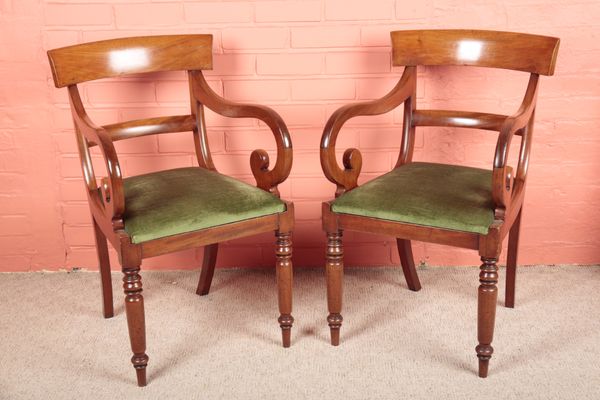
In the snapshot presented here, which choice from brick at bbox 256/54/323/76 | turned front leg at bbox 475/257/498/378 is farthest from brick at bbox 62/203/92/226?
turned front leg at bbox 475/257/498/378

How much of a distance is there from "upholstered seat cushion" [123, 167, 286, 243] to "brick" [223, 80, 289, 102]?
47 centimetres

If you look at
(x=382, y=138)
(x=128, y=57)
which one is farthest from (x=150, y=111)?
(x=382, y=138)

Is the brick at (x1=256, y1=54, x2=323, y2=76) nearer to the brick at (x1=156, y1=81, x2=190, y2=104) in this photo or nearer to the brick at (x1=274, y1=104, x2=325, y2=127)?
the brick at (x1=274, y1=104, x2=325, y2=127)

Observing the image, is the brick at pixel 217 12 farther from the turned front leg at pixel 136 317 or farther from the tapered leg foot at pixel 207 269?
the turned front leg at pixel 136 317

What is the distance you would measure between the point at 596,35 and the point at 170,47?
1.48 m

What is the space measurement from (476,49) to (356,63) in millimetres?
455

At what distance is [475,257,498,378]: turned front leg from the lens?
209 cm

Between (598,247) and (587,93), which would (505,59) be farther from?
(598,247)

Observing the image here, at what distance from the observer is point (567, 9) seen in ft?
8.77

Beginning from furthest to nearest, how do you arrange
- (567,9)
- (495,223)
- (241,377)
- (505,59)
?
(567,9) → (505,59) → (241,377) → (495,223)

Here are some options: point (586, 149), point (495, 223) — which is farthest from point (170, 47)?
point (586, 149)

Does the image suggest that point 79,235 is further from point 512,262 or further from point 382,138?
point 512,262

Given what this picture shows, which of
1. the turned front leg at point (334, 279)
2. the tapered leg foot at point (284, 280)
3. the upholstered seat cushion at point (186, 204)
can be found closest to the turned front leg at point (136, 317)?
the upholstered seat cushion at point (186, 204)

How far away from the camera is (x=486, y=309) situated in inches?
83.4
